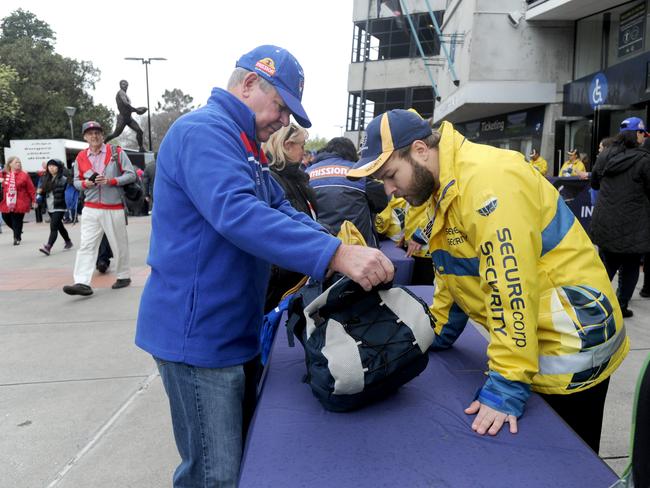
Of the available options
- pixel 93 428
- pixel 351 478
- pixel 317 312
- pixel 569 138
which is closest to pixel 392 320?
pixel 317 312

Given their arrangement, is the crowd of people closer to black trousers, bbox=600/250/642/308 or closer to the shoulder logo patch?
the shoulder logo patch

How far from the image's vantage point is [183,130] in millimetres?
1616

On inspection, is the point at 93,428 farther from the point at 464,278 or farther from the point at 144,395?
the point at 464,278

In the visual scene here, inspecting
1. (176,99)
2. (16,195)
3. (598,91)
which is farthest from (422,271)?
(176,99)

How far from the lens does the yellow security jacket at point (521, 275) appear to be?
159 cm

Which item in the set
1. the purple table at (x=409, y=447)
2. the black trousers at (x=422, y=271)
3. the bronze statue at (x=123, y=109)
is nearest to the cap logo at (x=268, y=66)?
the purple table at (x=409, y=447)

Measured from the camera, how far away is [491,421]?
1.62 meters

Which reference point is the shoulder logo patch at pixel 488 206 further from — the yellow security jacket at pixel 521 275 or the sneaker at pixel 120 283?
the sneaker at pixel 120 283

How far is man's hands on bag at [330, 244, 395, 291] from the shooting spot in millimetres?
1527

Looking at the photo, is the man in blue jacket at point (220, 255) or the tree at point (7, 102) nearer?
the man in blue jacket at point (220, 255)

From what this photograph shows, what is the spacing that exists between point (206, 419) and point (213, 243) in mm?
605

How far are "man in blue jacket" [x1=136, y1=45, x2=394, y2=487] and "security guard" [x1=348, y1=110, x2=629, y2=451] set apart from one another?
334mm

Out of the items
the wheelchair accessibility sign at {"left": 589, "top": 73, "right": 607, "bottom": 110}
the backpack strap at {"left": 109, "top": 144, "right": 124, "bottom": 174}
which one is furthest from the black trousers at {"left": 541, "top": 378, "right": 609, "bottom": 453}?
the wheelchair accessibility sign at {"left": 589, "top": 73, "right": 607, "bottom": 110}

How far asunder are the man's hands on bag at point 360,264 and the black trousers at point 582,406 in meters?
0.84
